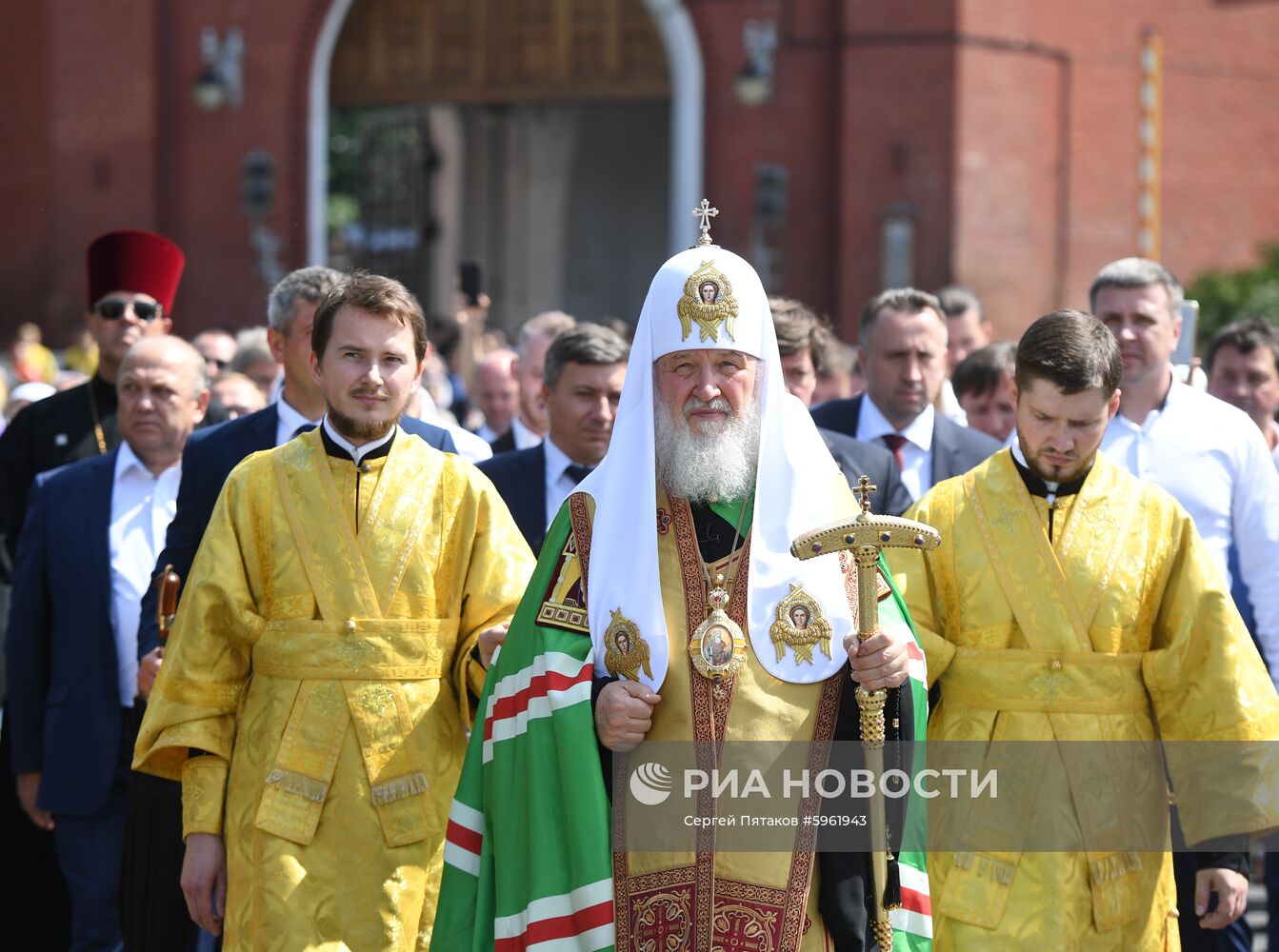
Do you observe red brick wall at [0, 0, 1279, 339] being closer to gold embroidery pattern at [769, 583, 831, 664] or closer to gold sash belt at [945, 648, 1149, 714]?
gold sash belt at [945, 648, 1149, 714]

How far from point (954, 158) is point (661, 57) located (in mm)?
3408

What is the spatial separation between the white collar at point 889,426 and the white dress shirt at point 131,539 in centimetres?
244

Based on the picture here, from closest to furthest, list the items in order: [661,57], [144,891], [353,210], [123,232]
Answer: [144,891] < [123,232] < [661,57] < [353,210]

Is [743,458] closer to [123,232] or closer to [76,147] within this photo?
[123,232]

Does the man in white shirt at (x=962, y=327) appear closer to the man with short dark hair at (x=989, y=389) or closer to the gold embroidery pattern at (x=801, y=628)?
the man with short dark hair at (x=989, y=389)

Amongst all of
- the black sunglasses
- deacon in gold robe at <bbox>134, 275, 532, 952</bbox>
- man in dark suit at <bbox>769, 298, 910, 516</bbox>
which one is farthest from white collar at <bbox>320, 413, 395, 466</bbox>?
the black sunglasses

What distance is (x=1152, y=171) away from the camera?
20812 millimetres

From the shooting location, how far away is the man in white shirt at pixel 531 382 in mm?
8203

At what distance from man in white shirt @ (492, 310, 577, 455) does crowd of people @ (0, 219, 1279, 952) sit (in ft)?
6.86

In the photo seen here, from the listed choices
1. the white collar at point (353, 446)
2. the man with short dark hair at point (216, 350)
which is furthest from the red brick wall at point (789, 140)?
the white collar at point (353, 446)

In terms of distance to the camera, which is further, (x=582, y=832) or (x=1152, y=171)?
(x=1152, y=171)

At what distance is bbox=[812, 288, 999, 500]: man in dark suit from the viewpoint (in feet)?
22.7

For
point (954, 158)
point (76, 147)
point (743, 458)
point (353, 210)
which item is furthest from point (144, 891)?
point (353, 210)

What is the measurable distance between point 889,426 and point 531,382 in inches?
73.4
